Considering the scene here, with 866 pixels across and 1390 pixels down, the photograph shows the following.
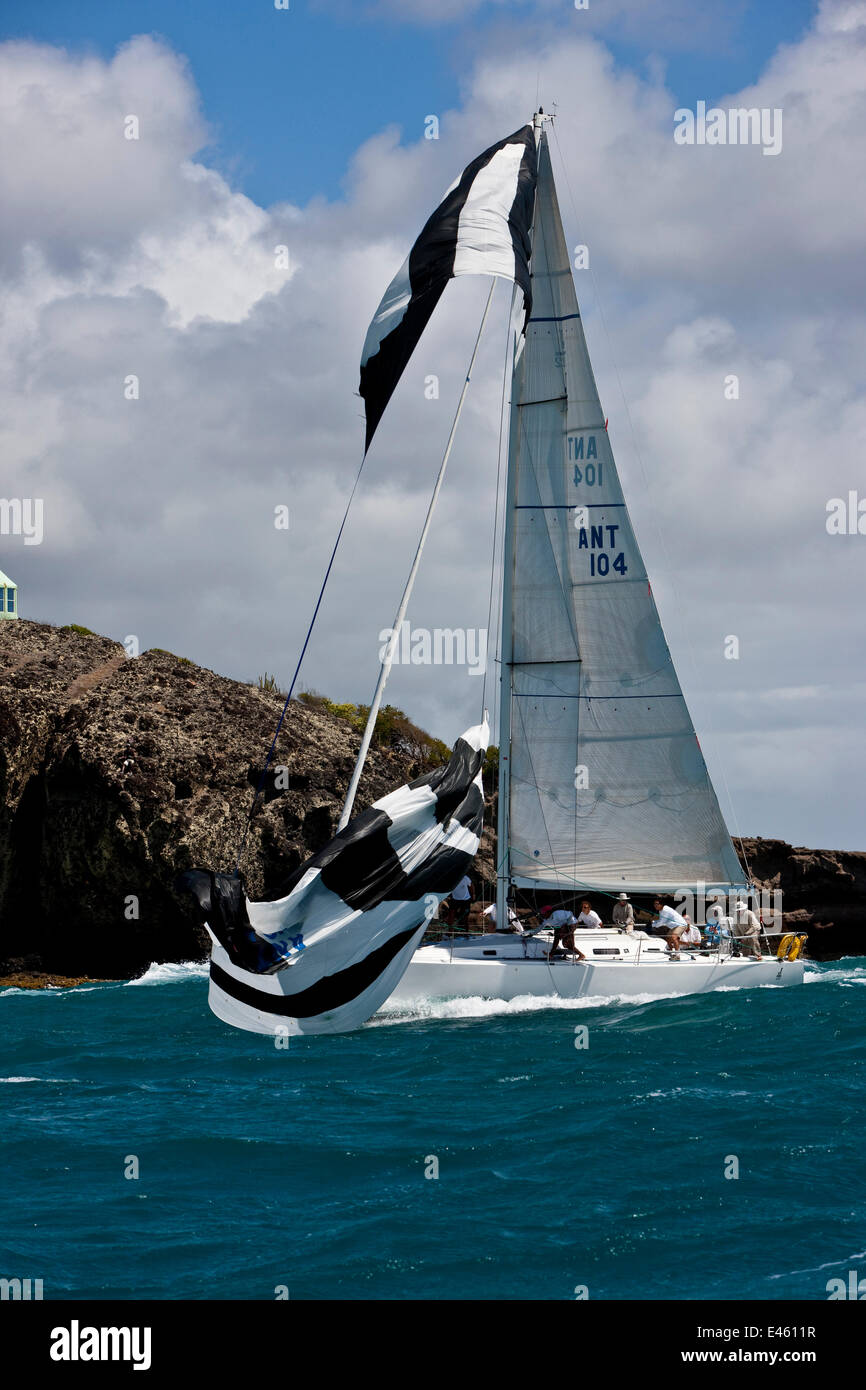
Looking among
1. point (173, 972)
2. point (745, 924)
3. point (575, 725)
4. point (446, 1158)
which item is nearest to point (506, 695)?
point (575, 725)

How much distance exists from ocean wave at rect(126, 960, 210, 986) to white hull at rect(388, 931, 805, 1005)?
8.60m

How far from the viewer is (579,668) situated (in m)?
23.1

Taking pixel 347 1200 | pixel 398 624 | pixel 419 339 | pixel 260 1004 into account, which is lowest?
pixel 347 1200

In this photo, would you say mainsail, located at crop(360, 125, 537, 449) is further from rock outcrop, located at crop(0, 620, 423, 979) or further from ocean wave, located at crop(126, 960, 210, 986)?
rock outcrop, located at crop(0, 620, 423, 979)

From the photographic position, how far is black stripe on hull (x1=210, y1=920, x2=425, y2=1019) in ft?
48.3

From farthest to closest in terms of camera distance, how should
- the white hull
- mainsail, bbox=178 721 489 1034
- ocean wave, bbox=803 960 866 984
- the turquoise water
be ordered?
ocean wave, bbox=803 960 866 984, the white hull, mainsail, bbox=178 721 489 1034, the turquoise water

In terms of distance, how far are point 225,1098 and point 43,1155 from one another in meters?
2.98

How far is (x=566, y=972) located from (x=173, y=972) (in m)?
13.2

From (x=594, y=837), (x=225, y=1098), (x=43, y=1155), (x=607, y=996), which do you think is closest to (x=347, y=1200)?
(x=43, y=1155)

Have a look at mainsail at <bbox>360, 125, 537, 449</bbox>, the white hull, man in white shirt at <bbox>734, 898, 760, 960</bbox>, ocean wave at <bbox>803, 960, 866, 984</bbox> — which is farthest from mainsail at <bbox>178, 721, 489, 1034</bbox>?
ocean wave at <bbox>803, 960, 866, 984</bbox>

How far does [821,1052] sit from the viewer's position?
57.2 ft

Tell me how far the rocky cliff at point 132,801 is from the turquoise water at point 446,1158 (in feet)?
39.3
